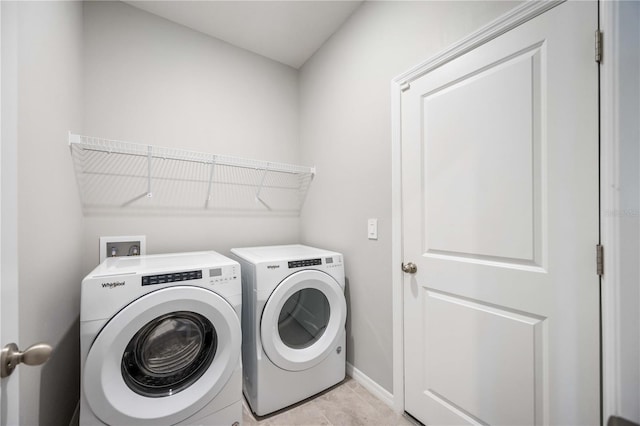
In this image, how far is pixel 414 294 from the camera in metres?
1.41

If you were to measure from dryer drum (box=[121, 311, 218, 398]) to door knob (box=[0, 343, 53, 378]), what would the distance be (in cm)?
68

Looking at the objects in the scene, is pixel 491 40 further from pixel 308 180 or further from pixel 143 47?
pixel 143 47

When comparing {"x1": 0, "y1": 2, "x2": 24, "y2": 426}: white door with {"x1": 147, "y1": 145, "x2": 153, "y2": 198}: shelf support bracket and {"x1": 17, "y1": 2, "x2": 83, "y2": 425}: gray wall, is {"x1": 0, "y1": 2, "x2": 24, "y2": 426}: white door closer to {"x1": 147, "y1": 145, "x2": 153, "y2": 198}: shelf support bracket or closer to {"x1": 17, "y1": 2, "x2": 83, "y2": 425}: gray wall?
{"x1": 17, "y1": 2, "x2": 83, "y2": 425}: gray wall

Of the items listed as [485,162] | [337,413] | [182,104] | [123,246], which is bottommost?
[337,413]

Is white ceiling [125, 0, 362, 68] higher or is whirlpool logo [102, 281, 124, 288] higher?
white ceiling [125, 0, 362, 68]

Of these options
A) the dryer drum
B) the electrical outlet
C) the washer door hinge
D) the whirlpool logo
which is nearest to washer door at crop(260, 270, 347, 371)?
the dryer drum

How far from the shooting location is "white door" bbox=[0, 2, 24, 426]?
53 centimetres

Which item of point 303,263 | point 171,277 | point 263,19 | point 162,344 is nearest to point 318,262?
point 303,263

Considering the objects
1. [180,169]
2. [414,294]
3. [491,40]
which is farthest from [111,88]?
[414,294]

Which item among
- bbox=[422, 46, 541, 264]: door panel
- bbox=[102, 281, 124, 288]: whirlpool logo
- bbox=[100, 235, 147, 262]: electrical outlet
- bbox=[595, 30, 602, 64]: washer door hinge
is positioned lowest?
bbox=[102, 281, 124, 288]: whirlpool logo

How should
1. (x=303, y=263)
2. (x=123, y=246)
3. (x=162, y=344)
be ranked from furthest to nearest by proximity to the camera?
(x=123, y=246) < (x=303, y=263) < (x=162, y=344)

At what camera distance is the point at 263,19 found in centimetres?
185

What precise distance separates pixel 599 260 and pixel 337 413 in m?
1.45

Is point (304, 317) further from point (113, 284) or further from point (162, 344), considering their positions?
point (113, 284)
